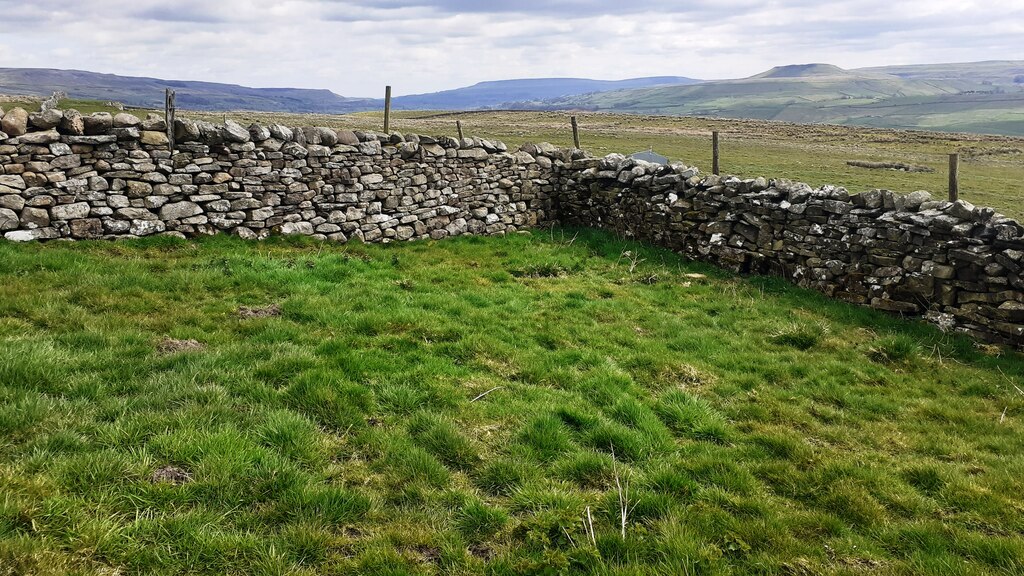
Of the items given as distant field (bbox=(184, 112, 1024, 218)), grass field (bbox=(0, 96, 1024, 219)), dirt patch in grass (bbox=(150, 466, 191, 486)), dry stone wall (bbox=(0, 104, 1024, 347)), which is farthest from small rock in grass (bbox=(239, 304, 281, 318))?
distant field (bbox=(184, 112, 1024, 218))

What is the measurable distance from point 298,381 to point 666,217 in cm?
1056

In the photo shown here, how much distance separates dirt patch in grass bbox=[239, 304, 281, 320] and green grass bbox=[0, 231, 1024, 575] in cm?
17

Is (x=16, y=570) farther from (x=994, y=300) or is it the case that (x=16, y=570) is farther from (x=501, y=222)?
(x=501, y=222)

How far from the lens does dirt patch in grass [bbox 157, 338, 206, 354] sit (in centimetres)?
641

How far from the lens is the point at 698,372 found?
24.3ft

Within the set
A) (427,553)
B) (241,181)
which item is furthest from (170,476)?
(241,181)

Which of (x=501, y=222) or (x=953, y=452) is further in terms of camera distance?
(x=501, y=222)

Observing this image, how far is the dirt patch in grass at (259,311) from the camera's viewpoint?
25.7 ft

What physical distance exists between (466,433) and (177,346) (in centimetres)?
346

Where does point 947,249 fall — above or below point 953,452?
above

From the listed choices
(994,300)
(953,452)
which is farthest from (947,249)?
(953,452)

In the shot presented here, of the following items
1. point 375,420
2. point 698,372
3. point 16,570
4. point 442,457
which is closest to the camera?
point 16,570

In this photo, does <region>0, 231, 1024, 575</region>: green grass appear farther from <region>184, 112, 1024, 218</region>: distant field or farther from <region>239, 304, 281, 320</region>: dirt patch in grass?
<region>184, 112, 1024, 218</region>: distant field

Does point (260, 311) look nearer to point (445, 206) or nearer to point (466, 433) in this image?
point (466, 433)
